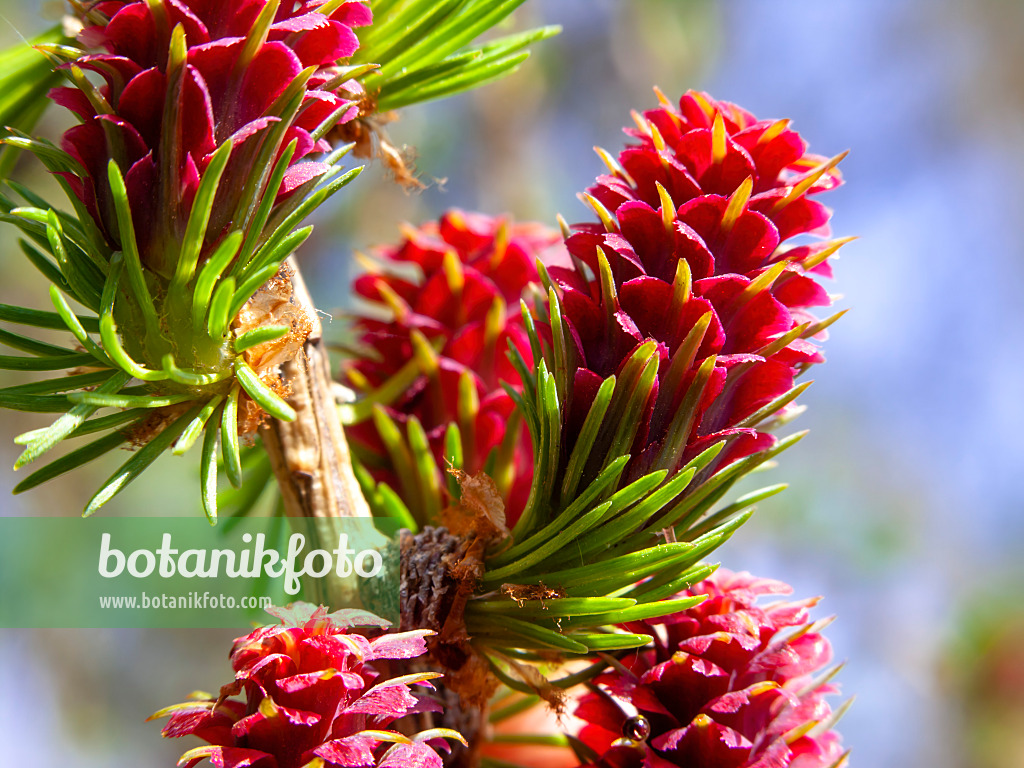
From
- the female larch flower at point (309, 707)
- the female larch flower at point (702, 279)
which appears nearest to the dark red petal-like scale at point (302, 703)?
the female larch flower at point (309, 707)

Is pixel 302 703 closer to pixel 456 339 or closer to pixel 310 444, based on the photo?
pixel 310 444

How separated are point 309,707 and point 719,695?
17cm

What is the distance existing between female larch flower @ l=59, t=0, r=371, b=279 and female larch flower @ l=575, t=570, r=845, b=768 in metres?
0.25

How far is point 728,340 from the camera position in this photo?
0.31 metres

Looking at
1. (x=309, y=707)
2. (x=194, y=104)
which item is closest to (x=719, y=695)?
(x=309, y=707)

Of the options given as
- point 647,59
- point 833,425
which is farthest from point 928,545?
point 647,59

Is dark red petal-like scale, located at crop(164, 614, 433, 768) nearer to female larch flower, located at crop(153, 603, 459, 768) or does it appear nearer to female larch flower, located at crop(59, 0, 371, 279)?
female larch flower, located at crop(153, 603, 459, 768)

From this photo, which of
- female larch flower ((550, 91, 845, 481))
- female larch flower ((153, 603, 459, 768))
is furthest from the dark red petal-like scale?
female larch flower ((550, 91, 845, 481))

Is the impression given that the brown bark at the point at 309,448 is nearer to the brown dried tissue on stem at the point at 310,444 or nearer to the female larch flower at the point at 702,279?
the brown dried tissue on stem at the point at 310,444

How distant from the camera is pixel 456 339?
479mm

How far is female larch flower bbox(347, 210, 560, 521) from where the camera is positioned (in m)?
0.45

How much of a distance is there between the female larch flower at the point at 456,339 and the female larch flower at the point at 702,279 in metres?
0.13

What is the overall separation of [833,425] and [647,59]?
1428 millimetres

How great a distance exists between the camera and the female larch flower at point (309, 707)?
28 cm
